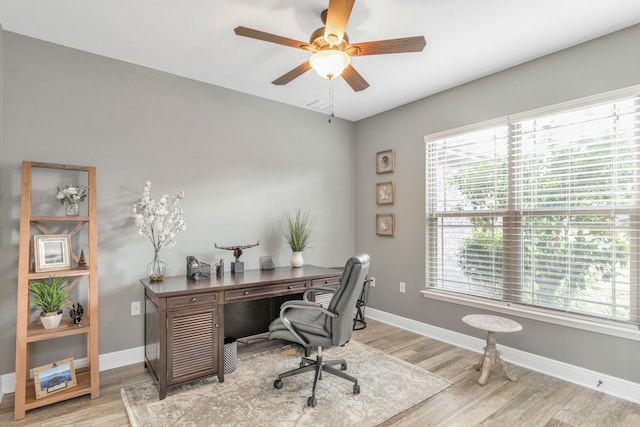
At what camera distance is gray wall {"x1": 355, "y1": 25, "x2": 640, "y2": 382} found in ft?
7.95

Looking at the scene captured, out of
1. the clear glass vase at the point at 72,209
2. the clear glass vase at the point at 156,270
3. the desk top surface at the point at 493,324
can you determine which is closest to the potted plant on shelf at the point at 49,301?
the clear glass vase at the point at 72,209

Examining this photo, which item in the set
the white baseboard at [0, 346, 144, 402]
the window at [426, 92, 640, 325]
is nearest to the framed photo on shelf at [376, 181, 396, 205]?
the window at [426, 92, 640, 325]

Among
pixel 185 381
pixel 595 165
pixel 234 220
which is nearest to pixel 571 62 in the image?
pixel 595 165

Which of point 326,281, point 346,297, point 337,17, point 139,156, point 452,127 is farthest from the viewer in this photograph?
point 452,127

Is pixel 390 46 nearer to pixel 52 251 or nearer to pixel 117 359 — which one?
pixel 52 251

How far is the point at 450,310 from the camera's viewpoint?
3412mm

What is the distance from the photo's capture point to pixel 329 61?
6.45ft

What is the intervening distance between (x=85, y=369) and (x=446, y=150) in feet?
12.4

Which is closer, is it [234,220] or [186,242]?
[186,242]

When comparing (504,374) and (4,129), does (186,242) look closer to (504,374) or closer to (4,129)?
(4,129)

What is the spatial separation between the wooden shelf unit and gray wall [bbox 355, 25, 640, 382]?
9.85 feet

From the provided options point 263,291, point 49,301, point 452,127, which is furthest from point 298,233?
point 49,301

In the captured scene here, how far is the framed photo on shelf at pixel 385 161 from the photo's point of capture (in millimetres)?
4023

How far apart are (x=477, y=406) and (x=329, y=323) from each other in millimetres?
1142
